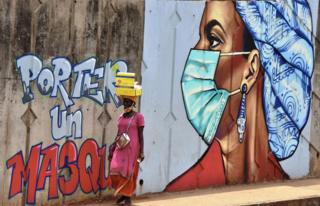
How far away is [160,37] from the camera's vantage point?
877 centimetres

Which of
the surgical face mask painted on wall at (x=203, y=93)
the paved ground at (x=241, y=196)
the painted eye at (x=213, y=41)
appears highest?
the painted eye at (x=213, y=41)

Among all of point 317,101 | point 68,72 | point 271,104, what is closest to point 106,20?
point 68,72

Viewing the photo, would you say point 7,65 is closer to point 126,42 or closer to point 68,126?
point 68,126

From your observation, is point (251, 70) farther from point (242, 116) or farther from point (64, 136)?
point (64, 136)

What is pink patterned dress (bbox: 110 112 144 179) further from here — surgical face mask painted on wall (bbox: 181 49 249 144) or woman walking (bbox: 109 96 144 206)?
surgical face mask painted on wall (bbox: 181 49 249 144)

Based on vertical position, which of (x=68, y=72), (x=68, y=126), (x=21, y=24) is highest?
(x=21, y=24)

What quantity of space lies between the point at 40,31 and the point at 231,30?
3305 mm

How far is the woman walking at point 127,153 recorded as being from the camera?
7730mm

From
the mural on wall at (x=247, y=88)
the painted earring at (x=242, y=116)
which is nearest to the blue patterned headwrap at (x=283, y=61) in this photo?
the mural on wall at (x=247, y=88)

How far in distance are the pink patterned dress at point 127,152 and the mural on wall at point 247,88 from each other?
1.41 meters

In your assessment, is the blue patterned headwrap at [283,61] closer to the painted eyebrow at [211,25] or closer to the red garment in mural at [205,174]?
the painted eyebrow at [211,25]

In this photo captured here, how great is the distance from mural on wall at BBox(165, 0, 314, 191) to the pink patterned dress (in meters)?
1.41

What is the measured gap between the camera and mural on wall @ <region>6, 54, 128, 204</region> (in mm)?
7398

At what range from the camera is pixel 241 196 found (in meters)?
9.12
